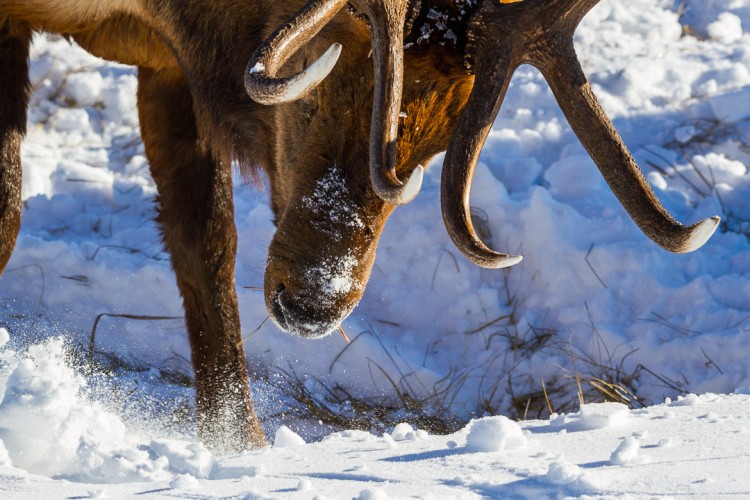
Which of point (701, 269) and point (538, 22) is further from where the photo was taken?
point (701, 269)

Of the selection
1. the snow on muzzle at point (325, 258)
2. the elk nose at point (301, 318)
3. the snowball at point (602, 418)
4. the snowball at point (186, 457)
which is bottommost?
the snowball at point (186, 457)

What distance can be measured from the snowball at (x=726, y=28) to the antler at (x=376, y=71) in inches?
163

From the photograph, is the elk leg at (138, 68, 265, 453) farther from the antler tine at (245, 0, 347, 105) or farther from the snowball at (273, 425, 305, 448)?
the antler tine at (245, 0, 347, 105)

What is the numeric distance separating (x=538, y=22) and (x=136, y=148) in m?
3.68

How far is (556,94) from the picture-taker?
8.80 feet

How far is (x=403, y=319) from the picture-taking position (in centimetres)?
461

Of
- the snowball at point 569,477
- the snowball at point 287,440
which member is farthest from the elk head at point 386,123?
the snowball at point 569,477

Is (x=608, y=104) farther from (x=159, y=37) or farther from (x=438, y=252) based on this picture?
(x=159, y=37)

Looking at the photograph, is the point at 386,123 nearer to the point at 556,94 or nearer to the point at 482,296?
the point at 556,94

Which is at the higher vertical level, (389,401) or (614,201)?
(614,201)

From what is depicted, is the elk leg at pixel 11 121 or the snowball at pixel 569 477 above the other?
the elk leg at pixel 11 121

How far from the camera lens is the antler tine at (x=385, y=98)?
8.06ft

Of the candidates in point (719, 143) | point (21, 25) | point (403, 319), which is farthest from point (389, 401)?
point (719, 143)

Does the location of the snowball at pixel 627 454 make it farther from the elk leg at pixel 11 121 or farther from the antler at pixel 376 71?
the elk leg at pixel 11 121
